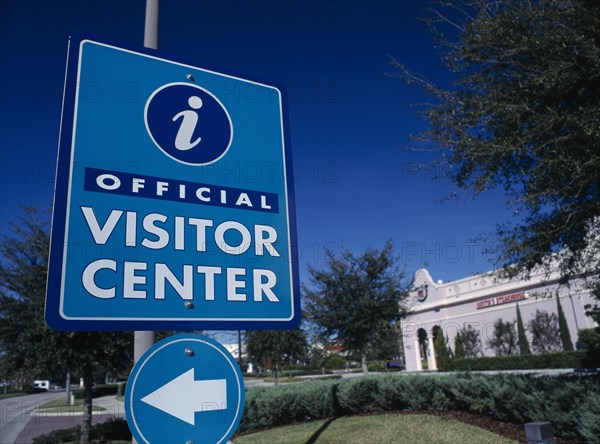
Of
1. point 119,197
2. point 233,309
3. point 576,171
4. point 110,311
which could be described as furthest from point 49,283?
point 576,171

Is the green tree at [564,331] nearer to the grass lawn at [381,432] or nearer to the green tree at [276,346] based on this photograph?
the green tree at [276,346]

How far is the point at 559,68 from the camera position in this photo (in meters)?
6.16

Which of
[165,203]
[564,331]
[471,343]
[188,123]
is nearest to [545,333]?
[564,331]

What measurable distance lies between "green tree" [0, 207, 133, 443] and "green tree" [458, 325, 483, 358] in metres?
31.4

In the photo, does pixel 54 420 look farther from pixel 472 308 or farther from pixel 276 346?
pixel 472 308

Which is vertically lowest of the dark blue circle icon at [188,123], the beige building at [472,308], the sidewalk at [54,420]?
the sidewalk at [54,420]

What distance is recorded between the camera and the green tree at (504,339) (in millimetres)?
33938

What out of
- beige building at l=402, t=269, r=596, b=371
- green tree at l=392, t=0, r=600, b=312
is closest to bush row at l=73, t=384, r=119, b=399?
beige building at l=402, t=269, r=596, b=371

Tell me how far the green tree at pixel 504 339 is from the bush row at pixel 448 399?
23.9 meters

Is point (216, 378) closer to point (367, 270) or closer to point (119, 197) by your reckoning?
point (119, 197)

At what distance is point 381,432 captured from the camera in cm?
969

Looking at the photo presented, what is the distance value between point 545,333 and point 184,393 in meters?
35.8

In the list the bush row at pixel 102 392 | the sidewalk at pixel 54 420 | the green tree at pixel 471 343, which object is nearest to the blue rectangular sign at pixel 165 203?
the sidewalk at pixel 54 420

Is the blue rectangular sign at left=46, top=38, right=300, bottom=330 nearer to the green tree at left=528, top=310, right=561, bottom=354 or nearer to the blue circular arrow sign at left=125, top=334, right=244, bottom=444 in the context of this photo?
the blue circular arrow sign at left=125, top=334, right=244, bottom=444
